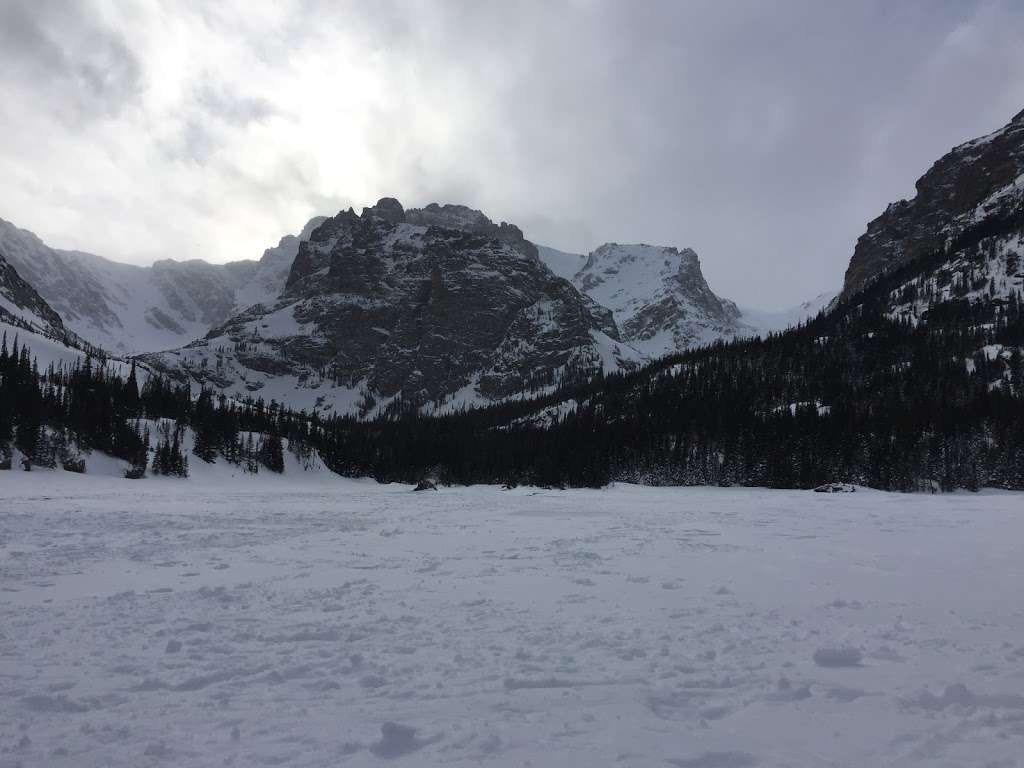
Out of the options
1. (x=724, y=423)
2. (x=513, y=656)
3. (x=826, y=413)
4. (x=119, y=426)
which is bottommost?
(x=513, y=656)

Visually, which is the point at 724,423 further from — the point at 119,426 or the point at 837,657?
the point at 837,657

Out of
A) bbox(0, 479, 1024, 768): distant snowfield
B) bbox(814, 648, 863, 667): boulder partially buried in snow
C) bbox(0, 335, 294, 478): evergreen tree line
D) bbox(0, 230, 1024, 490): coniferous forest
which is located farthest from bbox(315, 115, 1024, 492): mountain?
bbox(814, 648, 863, 667): boulder partially buried in snow

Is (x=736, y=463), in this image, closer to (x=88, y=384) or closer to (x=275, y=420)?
(x=275, y=420)

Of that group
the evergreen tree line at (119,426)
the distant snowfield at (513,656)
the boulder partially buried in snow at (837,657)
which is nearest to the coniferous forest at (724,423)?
the evergreen tree line at (119,426)

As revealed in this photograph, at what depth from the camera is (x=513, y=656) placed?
29.5 feet

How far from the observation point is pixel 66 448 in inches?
2908

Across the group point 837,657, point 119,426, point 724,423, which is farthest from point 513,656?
point 724,423

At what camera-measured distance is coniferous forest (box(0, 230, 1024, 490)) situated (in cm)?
8694

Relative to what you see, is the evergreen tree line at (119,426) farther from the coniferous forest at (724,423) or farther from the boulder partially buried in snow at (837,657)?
the boulder partially buried in snow at (837,657)

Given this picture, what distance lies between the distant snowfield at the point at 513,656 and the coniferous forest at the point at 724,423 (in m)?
70.4

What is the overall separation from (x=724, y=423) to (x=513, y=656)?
398 ft

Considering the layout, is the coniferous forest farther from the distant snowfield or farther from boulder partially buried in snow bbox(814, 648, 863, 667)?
boulder partially buried in snow bbox(814, 648, 863, 667)

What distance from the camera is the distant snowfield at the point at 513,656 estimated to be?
619 centimetres

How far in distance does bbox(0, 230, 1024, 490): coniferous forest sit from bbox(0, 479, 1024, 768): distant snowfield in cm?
7040
